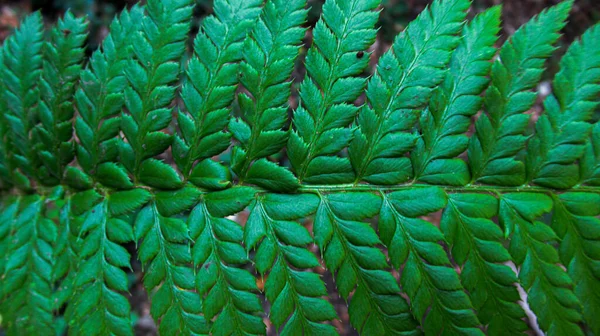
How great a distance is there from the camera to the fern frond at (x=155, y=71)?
4.96 ft

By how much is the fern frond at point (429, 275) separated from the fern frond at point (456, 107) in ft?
0.40

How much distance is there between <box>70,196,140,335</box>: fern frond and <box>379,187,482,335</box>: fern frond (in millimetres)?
956

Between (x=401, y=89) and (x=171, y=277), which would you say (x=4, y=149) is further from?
(x=401, y=89)

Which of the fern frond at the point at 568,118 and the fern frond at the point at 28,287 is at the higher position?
the fern frond at the point at 568,118

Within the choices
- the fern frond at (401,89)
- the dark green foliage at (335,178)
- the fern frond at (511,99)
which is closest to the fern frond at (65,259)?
the dark green foliage at (335,178)

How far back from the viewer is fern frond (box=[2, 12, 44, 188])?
1670mm

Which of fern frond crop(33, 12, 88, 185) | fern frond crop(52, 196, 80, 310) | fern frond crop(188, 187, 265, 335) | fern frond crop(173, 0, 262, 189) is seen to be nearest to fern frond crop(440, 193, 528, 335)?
fern frond crop(188, 187, 265, 335)

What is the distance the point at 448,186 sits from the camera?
149 centimetres

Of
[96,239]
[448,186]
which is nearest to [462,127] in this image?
[448,186]

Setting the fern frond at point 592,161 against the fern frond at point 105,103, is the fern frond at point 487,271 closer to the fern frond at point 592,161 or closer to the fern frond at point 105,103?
the fern frond at point 592,161

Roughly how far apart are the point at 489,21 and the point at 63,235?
69.0 inches

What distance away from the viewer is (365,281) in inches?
55.9

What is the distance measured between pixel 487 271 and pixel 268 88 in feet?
3.15

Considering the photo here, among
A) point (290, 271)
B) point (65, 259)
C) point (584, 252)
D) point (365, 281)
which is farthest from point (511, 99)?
point (65, 259)
